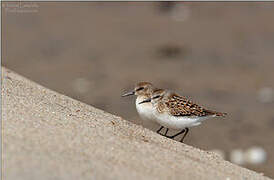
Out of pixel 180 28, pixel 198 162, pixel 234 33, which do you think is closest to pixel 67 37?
pixel 180 28

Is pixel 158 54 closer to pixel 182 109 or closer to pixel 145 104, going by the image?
pixel 145 104

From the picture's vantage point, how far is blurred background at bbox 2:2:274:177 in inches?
530

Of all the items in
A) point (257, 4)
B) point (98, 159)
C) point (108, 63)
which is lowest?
point (108, 63)

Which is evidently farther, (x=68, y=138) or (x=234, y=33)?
(x=234, y=33)

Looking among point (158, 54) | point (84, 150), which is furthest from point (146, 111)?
point (158, 54)

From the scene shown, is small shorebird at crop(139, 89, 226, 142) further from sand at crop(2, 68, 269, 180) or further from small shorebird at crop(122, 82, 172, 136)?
sand at crop(2, 68, 269, 180)

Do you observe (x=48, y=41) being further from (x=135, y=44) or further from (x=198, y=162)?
(x=198, y=162)

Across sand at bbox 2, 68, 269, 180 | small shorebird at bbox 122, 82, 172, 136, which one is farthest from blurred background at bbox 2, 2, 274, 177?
sand at bbox 2, 68, 269, 180

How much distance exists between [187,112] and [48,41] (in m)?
10.1

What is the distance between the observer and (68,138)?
17.1ft

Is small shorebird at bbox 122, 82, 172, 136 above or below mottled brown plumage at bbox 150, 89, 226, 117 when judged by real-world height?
below

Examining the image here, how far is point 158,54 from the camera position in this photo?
16.3m

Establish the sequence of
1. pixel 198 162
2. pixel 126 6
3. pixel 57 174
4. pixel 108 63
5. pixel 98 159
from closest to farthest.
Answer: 1. pixel 57 174
2. pixel 98 159
3. pixel 198 162
4. pixel 108 63
5. pixel 126 6

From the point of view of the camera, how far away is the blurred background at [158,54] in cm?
1346
